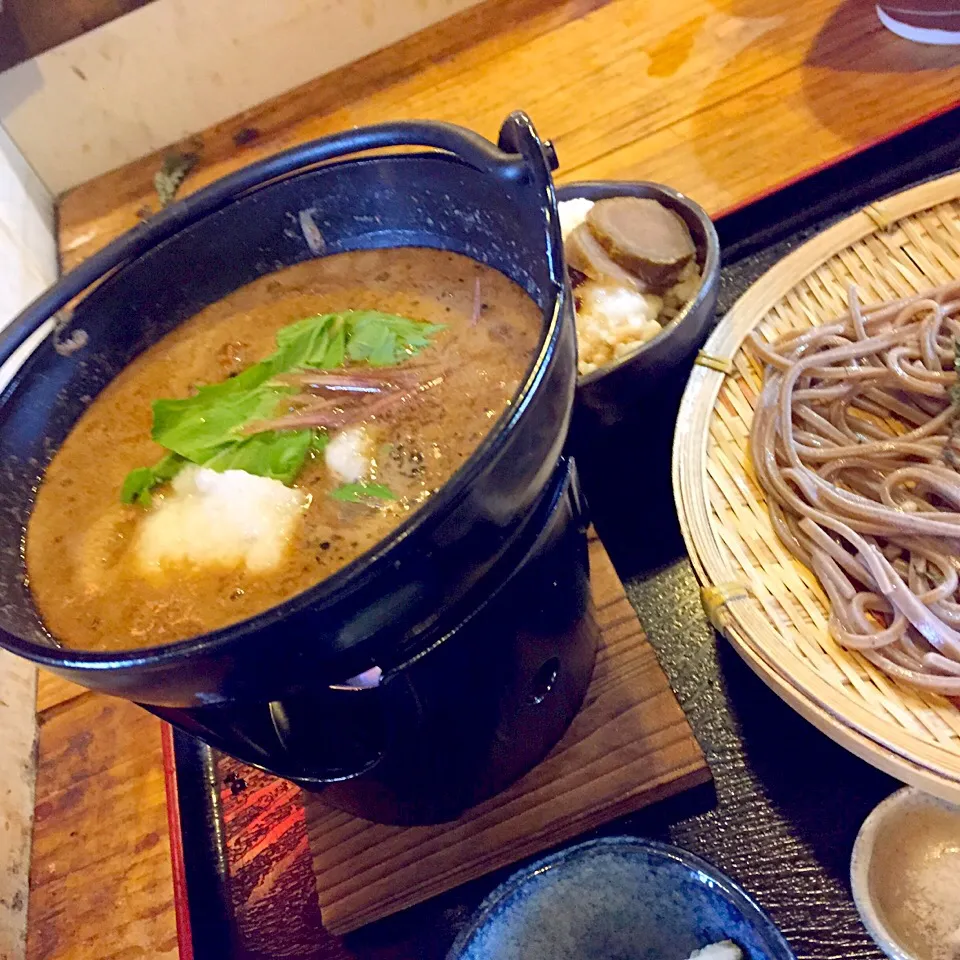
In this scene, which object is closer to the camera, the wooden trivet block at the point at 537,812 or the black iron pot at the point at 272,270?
the black iron pot at the point at 272,270

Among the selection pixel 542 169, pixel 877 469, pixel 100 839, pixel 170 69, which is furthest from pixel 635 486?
pixel 170 69

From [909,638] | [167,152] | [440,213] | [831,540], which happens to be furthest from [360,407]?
[167,152]

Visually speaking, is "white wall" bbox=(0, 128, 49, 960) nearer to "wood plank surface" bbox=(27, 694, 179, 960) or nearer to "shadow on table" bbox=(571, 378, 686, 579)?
"wood plank surface" bbox=(27, 694, 179, 960)

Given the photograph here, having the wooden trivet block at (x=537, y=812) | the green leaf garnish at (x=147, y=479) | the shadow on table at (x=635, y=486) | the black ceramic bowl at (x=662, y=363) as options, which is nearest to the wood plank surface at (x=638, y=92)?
the black ceramic bowl at (x=662, y=363)

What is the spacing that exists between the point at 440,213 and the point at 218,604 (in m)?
0.79

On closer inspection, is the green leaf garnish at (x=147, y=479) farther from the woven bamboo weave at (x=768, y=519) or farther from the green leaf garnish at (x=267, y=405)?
the woven bamboo weave at (x=768, y=519)

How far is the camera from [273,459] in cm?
125

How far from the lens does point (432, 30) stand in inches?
130

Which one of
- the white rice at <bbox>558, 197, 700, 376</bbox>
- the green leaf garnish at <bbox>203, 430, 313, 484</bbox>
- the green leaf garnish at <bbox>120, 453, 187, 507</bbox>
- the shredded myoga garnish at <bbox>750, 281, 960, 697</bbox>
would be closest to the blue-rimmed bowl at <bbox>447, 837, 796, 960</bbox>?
the shredded myoga garnish at <bbox>750, 281, 960, 697</bbox>

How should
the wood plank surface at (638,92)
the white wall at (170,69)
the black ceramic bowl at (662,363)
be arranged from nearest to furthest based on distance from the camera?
1. the black ceramic bowl at (662,363)
2. the wood plank surface at (638,92)
3. the white wall at (170,69)

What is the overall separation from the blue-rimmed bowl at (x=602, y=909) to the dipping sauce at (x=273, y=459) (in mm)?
627

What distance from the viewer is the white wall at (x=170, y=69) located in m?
3.08

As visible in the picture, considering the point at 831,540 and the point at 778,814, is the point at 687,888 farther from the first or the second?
the point at 831,540

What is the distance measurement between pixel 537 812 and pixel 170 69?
3.12m
